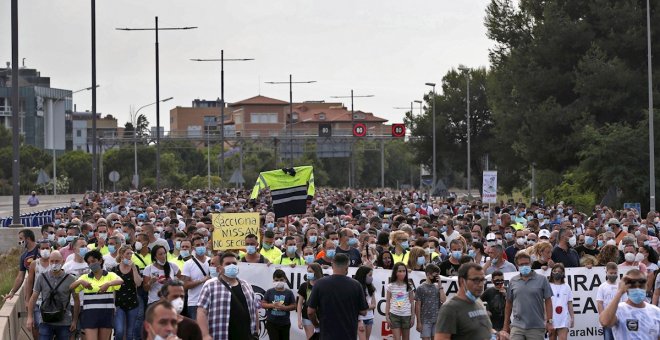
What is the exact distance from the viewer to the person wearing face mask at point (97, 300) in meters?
16.2

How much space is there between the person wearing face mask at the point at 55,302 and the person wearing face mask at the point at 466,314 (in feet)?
23.7

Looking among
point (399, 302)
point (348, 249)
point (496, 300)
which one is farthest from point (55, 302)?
Answer: point (496, 300)

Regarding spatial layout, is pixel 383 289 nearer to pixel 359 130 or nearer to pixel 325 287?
pixel 325 287

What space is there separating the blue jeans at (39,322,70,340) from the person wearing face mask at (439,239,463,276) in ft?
14.9

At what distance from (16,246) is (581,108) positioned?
26971mm

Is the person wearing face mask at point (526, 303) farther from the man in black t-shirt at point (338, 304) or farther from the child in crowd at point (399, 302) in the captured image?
the man in black t-shirt at point (338, 304)

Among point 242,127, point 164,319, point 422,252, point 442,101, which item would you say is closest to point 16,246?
point 422,252

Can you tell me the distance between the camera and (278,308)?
16.0 meters

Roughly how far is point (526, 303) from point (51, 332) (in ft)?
18.1

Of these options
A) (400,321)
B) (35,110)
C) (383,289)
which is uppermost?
(35,110)

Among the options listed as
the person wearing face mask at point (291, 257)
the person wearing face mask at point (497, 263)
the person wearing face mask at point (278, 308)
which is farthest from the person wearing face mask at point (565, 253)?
the person wearing face mask at point (278, 308)

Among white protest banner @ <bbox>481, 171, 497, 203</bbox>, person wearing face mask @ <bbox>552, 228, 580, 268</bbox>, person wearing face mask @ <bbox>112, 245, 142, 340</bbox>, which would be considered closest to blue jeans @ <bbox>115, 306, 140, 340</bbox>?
person wearing face mask @ <bbox>112, 245, 142, 340</bbox>

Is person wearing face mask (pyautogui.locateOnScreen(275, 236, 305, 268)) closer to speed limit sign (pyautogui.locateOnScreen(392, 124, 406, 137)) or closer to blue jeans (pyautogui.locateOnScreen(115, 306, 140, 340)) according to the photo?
blue jeans (pyautogui.locateOnScreen(115, 306, 140, 340))

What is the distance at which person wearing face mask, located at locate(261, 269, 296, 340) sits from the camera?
1606 cm
